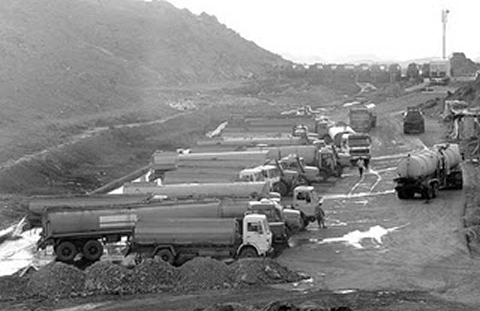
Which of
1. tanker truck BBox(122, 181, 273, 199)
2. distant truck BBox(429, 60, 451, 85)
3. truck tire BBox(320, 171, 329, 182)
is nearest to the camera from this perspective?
tanker truck BBox(122, 181, 273, 199)

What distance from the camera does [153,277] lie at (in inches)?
926

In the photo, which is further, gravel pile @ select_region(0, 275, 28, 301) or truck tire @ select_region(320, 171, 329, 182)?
truck tire @ select_region(320, 171, 329, 182)

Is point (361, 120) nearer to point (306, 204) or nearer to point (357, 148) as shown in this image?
point (357, 148)

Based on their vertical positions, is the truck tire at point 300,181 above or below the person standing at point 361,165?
above

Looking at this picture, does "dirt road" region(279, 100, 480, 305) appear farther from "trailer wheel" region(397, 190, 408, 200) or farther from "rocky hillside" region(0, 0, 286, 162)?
"rocky hillside" region(0, 0, 286, 162)

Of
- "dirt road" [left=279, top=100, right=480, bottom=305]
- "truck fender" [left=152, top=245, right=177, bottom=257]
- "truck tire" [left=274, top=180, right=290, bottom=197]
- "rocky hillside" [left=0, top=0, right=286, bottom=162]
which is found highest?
"rocky hillside" [left=0, top=0, right=286, bottom=162]

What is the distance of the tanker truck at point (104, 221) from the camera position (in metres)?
28.6

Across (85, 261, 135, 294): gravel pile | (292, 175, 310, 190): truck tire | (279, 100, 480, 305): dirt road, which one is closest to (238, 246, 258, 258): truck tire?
(279, 100, 480, 305): dirt road

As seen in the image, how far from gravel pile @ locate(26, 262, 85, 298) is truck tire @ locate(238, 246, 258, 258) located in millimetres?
5635

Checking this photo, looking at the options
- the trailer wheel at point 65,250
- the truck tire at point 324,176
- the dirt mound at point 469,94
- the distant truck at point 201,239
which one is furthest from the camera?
the dirt mound at point 469,94

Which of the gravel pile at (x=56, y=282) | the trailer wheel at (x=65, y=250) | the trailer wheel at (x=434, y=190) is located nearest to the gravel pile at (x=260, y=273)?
the gravel pile at (x=56, y=282)

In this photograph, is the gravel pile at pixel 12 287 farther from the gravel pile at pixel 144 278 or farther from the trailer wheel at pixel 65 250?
the trailer wheel at pixel 65 250

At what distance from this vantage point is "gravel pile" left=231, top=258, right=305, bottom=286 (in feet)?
76.9

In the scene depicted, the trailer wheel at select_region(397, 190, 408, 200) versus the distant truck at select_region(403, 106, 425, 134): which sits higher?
the distant truck at select_region(403, 106, 425, 134)
